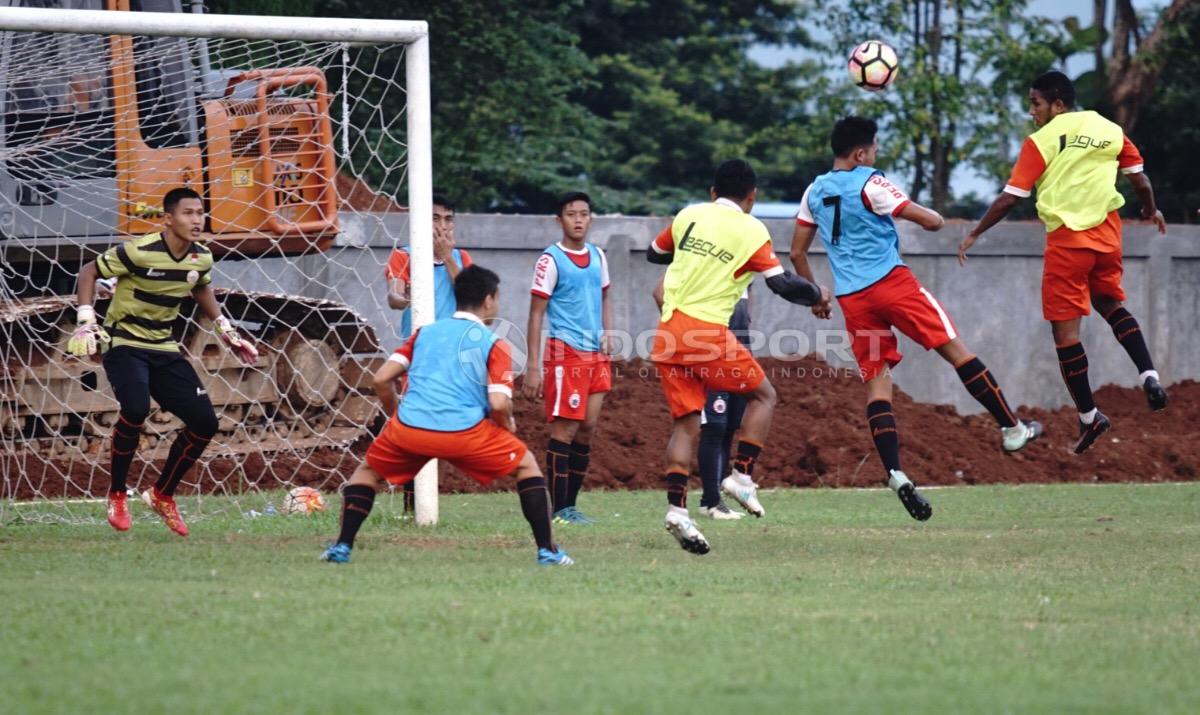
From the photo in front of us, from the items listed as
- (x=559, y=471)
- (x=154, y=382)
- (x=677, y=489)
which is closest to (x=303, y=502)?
(x=559, y=471)

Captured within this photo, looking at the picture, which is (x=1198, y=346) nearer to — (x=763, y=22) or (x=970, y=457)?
(x=970, y=457)

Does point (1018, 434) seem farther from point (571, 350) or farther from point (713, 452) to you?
point (571, 350)

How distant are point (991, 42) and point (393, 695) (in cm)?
1985

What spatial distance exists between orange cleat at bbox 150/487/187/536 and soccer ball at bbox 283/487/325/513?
1629 mm

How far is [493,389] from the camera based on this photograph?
7.58m

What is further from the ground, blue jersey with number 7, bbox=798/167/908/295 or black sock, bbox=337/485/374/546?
blue jersey with number 7, bbox=798/167/908/295

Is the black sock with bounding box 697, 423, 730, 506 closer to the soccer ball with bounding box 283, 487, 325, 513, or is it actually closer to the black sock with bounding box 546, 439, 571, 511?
the black sock with bounding box 546, 439, 571, 511

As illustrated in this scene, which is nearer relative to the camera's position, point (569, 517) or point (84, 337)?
point (84, 337)

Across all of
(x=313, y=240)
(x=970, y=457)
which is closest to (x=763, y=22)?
(x=970, y=457)

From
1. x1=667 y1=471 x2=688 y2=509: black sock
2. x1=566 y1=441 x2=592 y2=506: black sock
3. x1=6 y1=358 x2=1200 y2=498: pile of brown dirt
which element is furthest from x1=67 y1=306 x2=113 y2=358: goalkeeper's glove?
x1=6 y1=358 x2=1200 y2=498: pile of brown dirt

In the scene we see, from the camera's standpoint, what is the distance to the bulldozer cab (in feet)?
39.3

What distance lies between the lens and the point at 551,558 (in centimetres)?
795

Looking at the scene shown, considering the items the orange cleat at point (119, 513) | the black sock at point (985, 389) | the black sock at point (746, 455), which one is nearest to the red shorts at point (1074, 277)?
the black sock at point (985, 389)

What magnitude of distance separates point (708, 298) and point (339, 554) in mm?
2383
